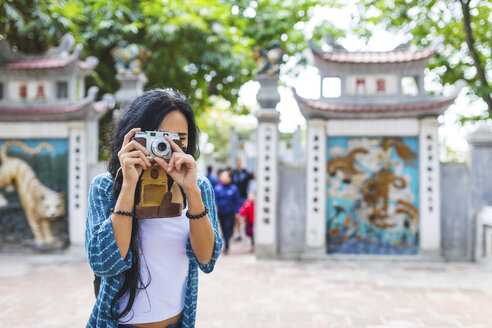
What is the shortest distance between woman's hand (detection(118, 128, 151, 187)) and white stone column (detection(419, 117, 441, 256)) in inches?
264

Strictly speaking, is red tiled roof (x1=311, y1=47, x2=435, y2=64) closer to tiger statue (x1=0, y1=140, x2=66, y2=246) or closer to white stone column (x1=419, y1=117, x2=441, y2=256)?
white stone column (x1=419, y1=117, x2=441, y2=256)

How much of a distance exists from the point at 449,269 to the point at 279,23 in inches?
360

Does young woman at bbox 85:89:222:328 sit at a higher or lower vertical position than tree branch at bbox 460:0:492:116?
lower

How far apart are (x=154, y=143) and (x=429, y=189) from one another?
22.1 ft

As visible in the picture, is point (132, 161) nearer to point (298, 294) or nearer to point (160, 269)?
point (160, 269)

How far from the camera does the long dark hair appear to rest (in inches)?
52.5

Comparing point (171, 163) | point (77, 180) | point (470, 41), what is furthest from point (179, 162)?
point (470, 41)

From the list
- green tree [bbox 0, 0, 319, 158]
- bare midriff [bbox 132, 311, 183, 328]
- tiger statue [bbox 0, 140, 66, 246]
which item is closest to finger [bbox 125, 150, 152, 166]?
bare midriff [bbox 132, 311, 183, 328]

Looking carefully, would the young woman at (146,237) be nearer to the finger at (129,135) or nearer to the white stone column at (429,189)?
the finger at (129,135)

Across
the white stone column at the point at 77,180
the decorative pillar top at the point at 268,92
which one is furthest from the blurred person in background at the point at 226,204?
the white stone column at the point at 77,180

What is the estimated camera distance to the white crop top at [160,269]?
135cm

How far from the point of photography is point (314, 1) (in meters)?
12.9

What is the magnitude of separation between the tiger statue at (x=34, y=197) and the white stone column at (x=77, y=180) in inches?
9.1

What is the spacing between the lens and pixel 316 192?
7152mm
